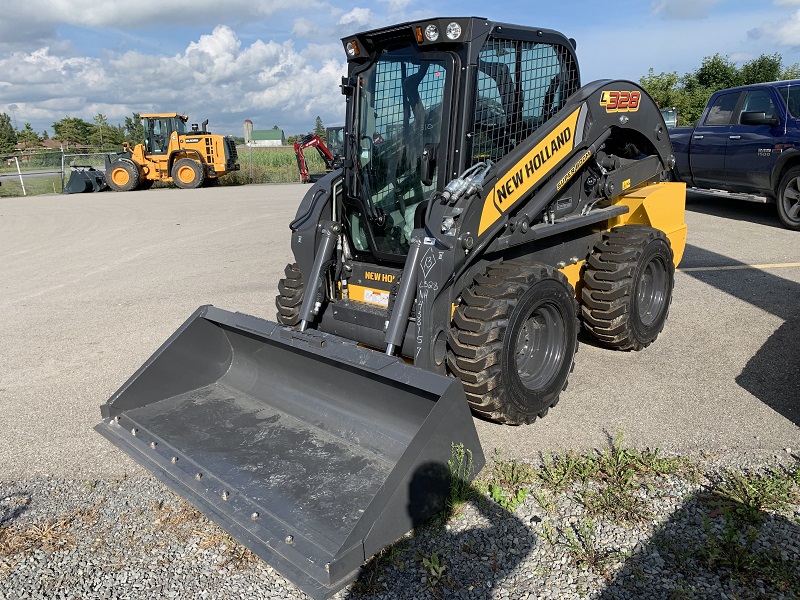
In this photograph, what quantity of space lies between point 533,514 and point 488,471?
17.9 inches

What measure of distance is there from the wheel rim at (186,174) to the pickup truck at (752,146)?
16.5m

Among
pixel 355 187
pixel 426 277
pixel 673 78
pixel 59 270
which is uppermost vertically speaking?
pixel 673 78

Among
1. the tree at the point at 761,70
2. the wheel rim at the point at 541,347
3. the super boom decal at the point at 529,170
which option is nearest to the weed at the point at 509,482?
the wheel rim at the point at 541,347

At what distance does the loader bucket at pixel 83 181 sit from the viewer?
2339 cm

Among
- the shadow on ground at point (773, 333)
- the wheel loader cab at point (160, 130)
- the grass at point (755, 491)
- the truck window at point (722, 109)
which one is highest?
the truck window at point (722, 109)

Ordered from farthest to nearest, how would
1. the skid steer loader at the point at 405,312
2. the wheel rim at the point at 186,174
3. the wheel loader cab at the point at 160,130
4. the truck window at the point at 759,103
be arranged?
the wheel rim at the point at 186,174
the wheel loader cab at the point at 160,130
the truck window at the point at 759,103
the skid steer loader at the point at 405,312

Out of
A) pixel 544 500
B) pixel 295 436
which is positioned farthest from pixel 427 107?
pixel 544 500

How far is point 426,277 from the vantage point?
3881 mm

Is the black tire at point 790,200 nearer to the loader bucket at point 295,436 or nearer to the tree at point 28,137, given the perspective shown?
the loader bucket at point 295,436

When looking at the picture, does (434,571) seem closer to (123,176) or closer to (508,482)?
(508,482)

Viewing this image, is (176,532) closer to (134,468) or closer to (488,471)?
(134,468)

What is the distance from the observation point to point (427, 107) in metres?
4.25

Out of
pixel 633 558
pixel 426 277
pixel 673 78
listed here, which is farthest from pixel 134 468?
pixel 673 78

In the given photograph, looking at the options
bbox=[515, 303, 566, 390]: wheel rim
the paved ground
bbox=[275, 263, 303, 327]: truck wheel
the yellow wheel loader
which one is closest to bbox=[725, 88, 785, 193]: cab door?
the paved ground
